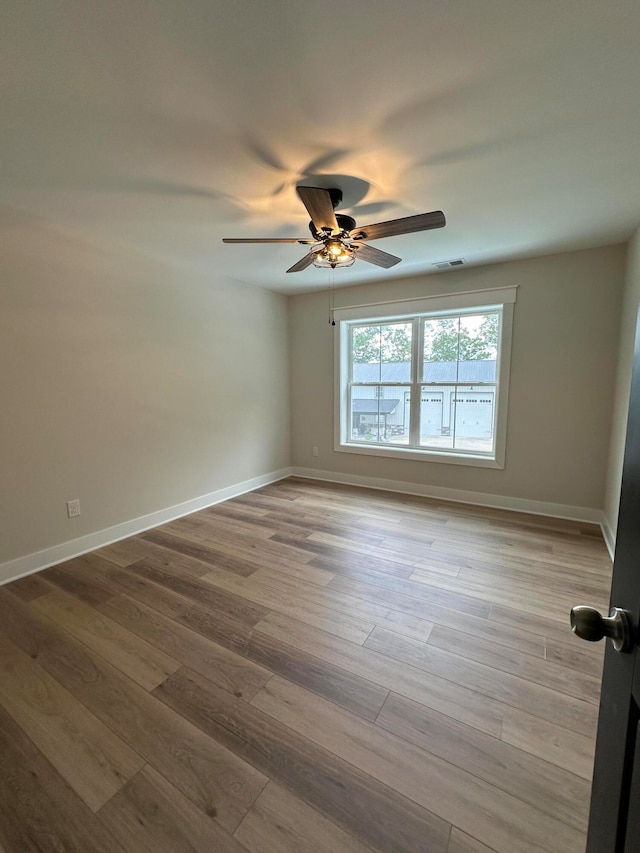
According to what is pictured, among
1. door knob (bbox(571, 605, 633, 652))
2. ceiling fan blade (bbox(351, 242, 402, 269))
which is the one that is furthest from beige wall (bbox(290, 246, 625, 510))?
door knob (bbox(571, 605, 633, 652))

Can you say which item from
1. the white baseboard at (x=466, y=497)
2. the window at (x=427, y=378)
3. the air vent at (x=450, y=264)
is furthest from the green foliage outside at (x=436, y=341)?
the white baseboard at (x=466, y=497)

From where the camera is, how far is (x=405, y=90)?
4.74 ft

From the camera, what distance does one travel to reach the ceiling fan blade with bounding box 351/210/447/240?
188cm

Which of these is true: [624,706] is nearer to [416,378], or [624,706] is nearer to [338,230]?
[338,230]

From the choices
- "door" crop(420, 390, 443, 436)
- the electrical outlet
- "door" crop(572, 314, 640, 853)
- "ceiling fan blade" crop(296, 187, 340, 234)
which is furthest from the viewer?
"door" crop(420, 390, 443, 436)

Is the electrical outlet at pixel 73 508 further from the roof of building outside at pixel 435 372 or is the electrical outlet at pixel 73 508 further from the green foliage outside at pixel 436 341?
the green foliage outside at pixel 436 341

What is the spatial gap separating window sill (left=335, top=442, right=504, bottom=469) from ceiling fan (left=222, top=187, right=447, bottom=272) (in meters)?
2.21

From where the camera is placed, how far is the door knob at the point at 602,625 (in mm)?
605

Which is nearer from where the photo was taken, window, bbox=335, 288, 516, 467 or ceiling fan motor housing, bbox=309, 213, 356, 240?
ceiling fan motor housing, bbox=309, 213, 356, 240

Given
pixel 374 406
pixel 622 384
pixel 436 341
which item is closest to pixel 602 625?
pixel 622 384

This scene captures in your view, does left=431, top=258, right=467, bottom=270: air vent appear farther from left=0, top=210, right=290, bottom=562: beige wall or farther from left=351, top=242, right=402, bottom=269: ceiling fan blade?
left=0, top=210, right=290, bottom=562: beige wall

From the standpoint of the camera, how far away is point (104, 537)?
9.75 ft

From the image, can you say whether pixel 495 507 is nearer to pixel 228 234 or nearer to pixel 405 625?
pixel 405 625

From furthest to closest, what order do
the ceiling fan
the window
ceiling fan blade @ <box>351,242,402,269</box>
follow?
the window, ceiling fan blade @ <box>351,242,402,269</box>, the ceiling fan
